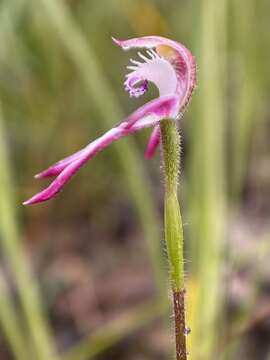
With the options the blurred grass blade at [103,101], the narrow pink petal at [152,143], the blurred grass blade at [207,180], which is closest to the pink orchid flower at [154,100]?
the narrow pink petal at [152,143]

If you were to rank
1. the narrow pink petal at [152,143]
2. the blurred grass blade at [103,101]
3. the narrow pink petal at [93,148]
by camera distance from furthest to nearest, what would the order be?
the blurred grass blade at [103,101] → the narrow pink petal at [152,143] → the narrow pink petal at [93,148]

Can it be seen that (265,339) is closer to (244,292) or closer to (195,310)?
(244,292)

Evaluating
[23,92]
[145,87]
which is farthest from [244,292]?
[145,87]

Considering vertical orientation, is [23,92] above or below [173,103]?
above

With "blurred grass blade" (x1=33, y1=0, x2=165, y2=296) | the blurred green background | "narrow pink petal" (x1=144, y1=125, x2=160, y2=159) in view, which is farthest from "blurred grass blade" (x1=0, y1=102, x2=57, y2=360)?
"narrow pink petal" (x1=144, y1=125, x2=160, y2=159)

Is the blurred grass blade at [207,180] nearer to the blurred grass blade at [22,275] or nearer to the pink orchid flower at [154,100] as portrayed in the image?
the blurred grass blade at [22,275]
